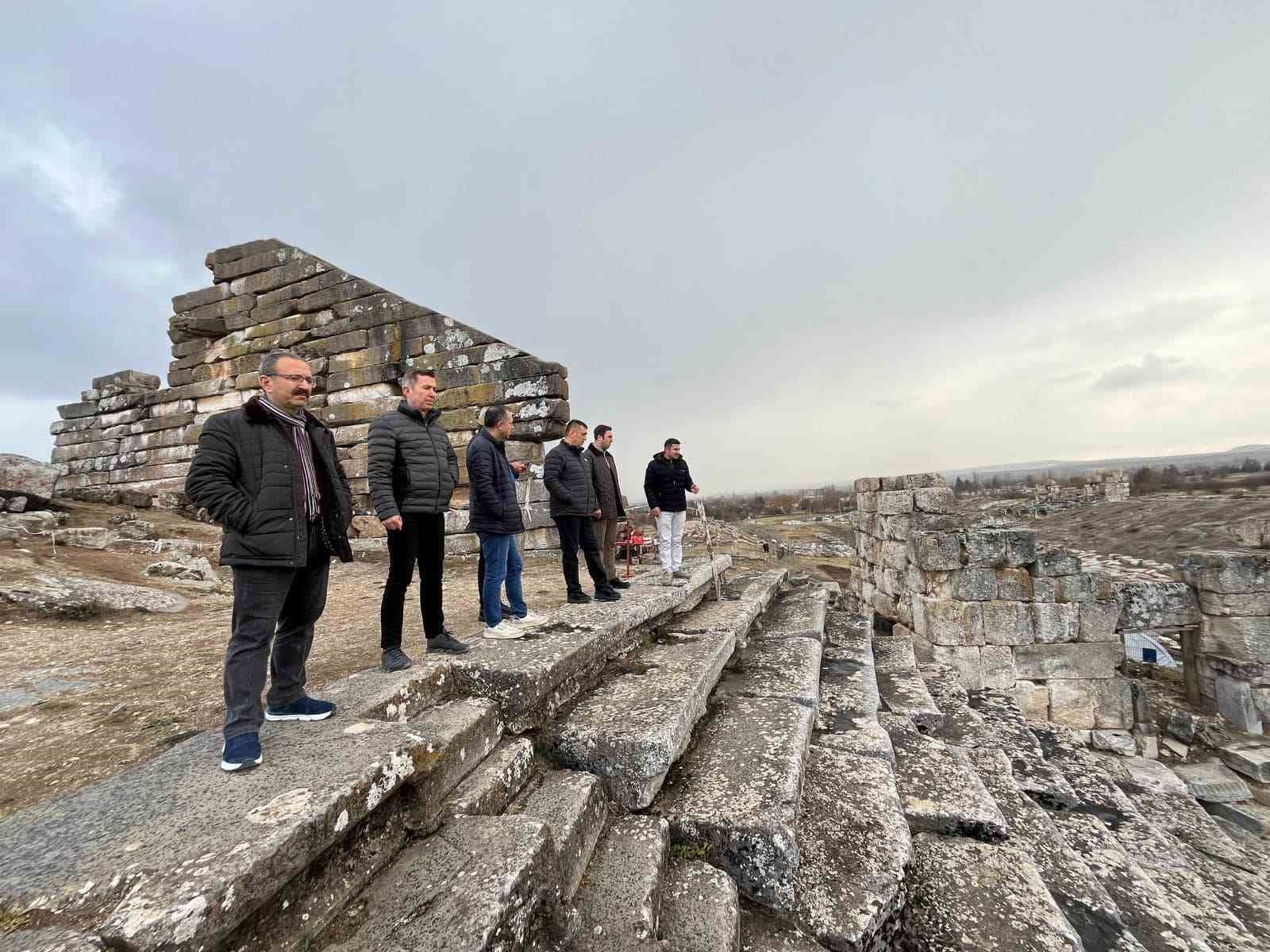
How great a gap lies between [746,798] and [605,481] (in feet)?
10.5

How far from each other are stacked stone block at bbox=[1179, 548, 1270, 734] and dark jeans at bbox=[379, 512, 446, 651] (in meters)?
9.24

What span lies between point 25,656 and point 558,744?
3.79 metres

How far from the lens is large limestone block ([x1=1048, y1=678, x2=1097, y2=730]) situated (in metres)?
6.62

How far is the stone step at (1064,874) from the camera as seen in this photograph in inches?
A: 82.4

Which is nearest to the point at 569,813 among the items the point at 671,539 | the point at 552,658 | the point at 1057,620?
the point at 552,658

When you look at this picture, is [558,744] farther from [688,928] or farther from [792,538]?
[792,538]

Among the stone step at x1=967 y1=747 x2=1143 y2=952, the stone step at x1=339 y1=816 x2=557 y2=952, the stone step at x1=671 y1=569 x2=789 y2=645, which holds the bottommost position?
the stone step at x1=967 y1=747 x2=1143 y2=952

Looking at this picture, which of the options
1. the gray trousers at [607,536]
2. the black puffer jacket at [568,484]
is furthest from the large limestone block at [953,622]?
the black puffer jacket at [568,484]

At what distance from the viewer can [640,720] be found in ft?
7.84

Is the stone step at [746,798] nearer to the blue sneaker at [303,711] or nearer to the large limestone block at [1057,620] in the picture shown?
the blue sneaker at [303,711]

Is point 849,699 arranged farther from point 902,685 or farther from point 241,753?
point 241,753

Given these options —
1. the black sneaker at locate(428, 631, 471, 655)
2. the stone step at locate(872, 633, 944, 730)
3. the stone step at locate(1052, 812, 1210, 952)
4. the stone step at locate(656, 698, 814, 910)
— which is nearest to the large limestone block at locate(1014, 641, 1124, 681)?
the stone step at locate(872, 633, 944, 730)

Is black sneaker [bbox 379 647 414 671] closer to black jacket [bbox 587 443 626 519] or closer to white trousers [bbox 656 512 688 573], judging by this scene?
black jacket [bbox 587 443 626 519]

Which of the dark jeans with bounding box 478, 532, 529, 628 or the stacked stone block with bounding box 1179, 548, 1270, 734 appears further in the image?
the stacked stone block with bounding box 1179, 548, 1270, 734
